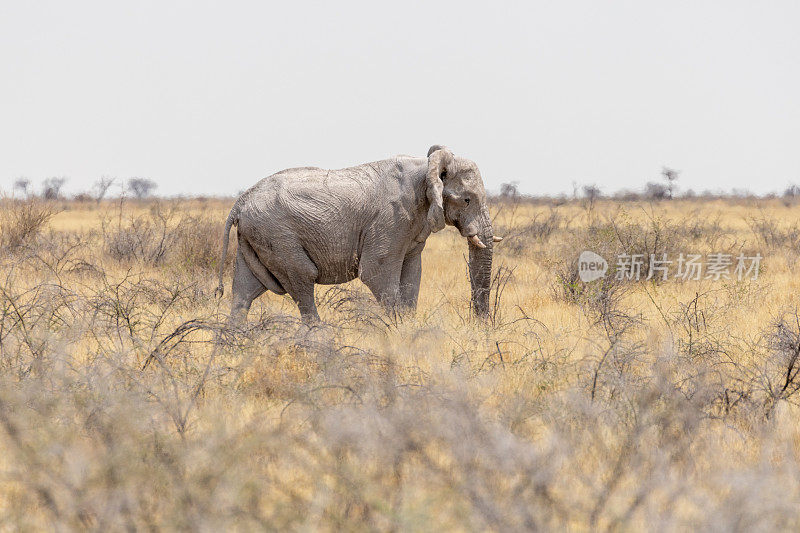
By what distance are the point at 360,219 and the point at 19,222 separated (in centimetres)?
776

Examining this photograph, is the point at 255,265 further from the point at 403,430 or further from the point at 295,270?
the point at 403,430

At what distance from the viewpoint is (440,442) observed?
3.45 m

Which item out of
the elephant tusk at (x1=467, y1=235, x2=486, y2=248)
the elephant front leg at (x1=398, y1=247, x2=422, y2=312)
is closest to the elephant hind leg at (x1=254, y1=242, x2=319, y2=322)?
the elephant front leg at (x1=398, y1=247, x2=422, y2=312)

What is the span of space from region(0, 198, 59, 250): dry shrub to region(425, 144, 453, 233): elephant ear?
791 centimetres

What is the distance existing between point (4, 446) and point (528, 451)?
2.67m

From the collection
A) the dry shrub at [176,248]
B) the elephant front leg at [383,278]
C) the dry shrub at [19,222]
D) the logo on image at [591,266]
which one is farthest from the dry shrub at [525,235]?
the dry shrub at [19,222]

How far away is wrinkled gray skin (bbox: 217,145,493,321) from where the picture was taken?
678cm

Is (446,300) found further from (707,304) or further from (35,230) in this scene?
(35,230)

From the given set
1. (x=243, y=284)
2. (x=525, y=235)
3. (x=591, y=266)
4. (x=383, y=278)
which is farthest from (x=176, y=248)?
(x=525, y=235)

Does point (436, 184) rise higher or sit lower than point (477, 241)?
higher

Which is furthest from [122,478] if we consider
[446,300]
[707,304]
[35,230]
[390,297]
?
[35,230]

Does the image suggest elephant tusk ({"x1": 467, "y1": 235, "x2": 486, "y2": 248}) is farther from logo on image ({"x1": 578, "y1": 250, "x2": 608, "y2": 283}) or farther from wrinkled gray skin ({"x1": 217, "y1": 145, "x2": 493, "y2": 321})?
logo on image ({"x1": 578, "y1": 250, "x2": 608, "y2": 283})

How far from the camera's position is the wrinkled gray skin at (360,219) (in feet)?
22.2

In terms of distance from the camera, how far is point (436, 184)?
653cm
